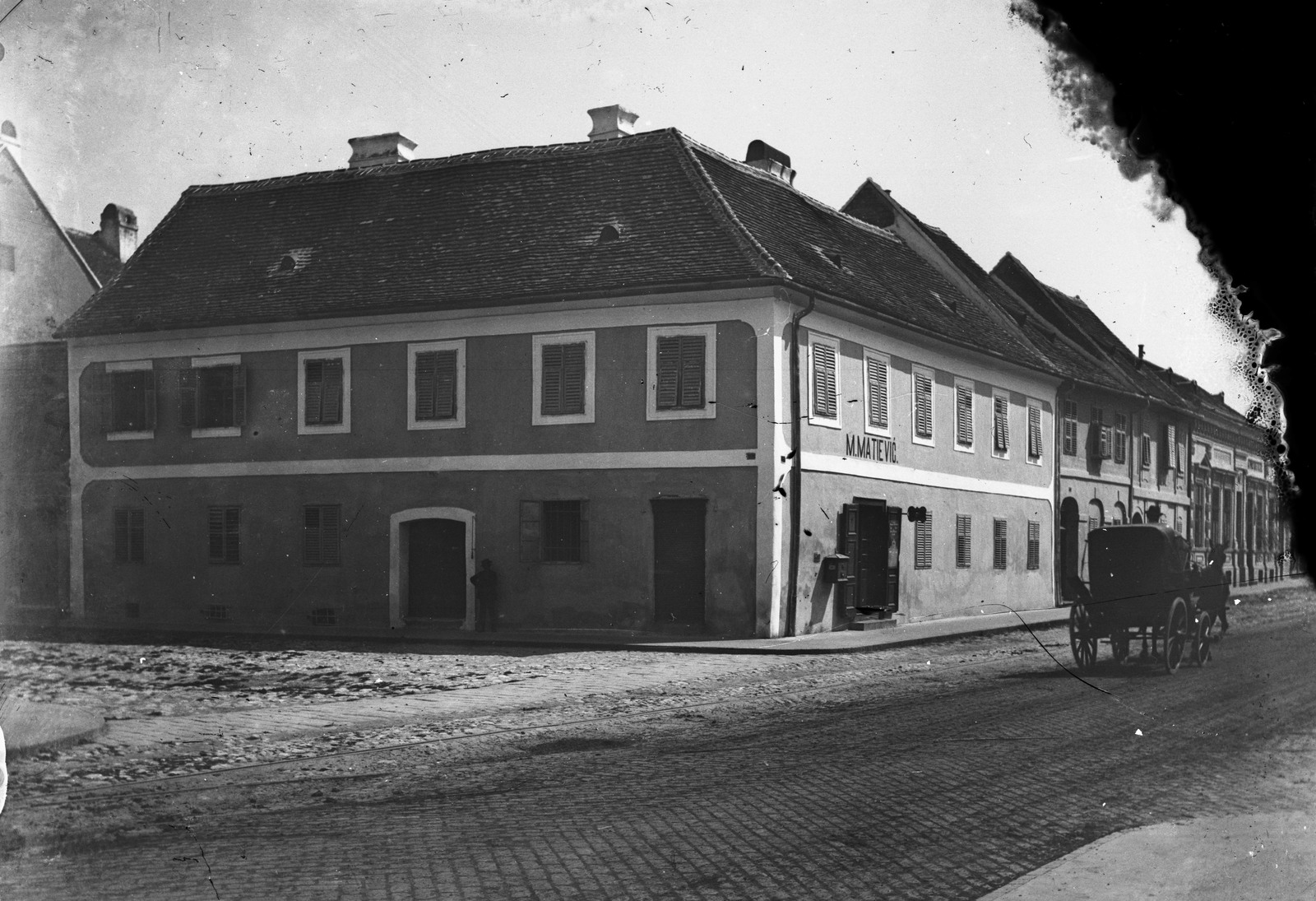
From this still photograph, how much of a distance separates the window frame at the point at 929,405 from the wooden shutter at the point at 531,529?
11.3m

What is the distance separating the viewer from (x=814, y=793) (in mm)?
Answer: 6977

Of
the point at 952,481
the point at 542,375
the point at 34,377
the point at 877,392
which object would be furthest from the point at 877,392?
the point at 542,375

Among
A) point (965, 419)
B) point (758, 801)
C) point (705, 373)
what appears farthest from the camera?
point (705, 373)

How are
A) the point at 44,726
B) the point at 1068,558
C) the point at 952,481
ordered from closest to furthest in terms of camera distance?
the point at 1068,558
the point at 952,481
the point at 44,726

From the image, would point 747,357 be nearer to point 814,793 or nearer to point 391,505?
point 391,505

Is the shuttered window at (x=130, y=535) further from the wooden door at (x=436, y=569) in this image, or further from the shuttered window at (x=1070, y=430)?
the shuttered window at (x=1070, y=430)

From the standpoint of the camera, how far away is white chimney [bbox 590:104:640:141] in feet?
16.9

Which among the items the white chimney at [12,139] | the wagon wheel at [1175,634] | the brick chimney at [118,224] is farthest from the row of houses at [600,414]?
the white chimney at [12,139]

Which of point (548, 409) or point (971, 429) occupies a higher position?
point (548, 409)

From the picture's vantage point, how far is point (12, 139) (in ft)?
17.7

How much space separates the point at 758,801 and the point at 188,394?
221 inches

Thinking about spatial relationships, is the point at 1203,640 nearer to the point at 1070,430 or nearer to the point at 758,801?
the point at 1070,430

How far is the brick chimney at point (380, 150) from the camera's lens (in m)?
5.94

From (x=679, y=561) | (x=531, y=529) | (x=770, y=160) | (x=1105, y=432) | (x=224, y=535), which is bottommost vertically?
(x=679, y=561)
